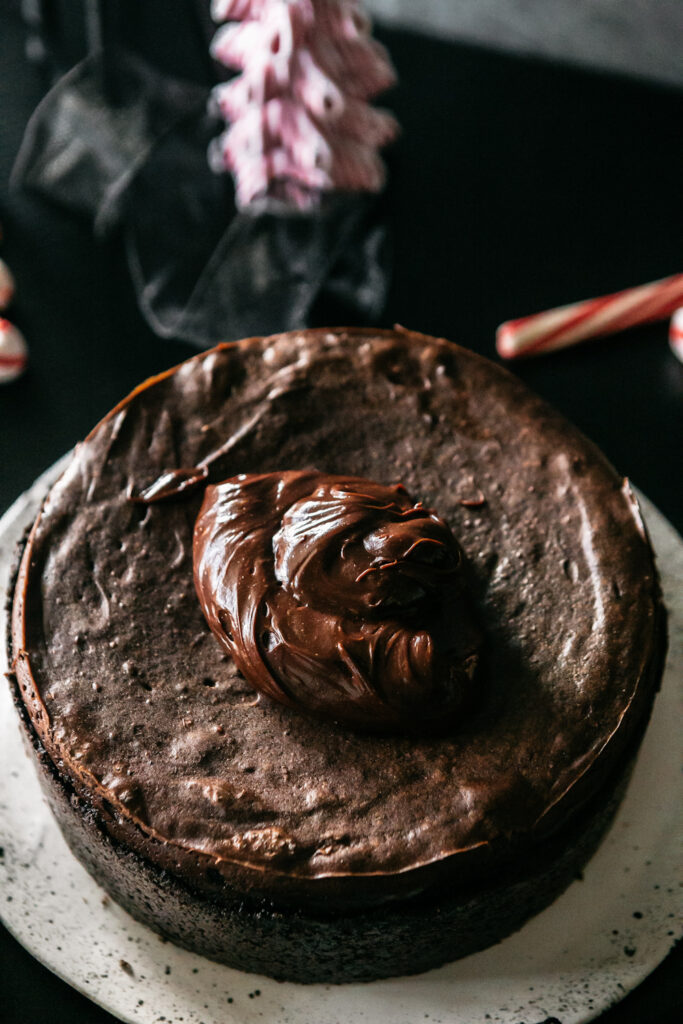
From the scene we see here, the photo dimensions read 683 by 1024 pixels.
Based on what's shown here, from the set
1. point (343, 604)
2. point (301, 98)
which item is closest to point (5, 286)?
point (301, 98)

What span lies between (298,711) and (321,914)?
1.04ft

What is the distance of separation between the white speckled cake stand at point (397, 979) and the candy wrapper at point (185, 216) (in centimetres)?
152

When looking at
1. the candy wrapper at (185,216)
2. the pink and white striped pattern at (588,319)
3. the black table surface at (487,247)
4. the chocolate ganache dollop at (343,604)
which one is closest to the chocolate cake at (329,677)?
the chocolate ganache dollop at (343,604)

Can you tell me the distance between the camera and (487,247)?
3439 millimetres

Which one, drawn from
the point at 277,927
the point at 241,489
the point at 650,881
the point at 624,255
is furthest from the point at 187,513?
the point at 624,255

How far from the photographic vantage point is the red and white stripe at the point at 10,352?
9.73 ft

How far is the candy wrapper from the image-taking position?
10.5ft

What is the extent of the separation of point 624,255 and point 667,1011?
7.35 feet

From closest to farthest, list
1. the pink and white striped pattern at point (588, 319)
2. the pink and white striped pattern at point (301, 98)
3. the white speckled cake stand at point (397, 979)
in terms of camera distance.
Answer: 1. the white speckled cake stand at point (397, 979)
2. the pink and white striped pattern at point (301, 98)
3. the pink and white striped pattern at point (588, 319)

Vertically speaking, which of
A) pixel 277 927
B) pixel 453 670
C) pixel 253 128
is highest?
pixel 253 128

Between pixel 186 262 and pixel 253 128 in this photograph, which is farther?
pixel 186 262

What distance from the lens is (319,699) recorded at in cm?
179

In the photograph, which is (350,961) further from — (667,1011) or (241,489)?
(241,489)

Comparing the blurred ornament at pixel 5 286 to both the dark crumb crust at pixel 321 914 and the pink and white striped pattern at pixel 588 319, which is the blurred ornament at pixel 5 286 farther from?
the dark crumb crust at pixel 321 914
